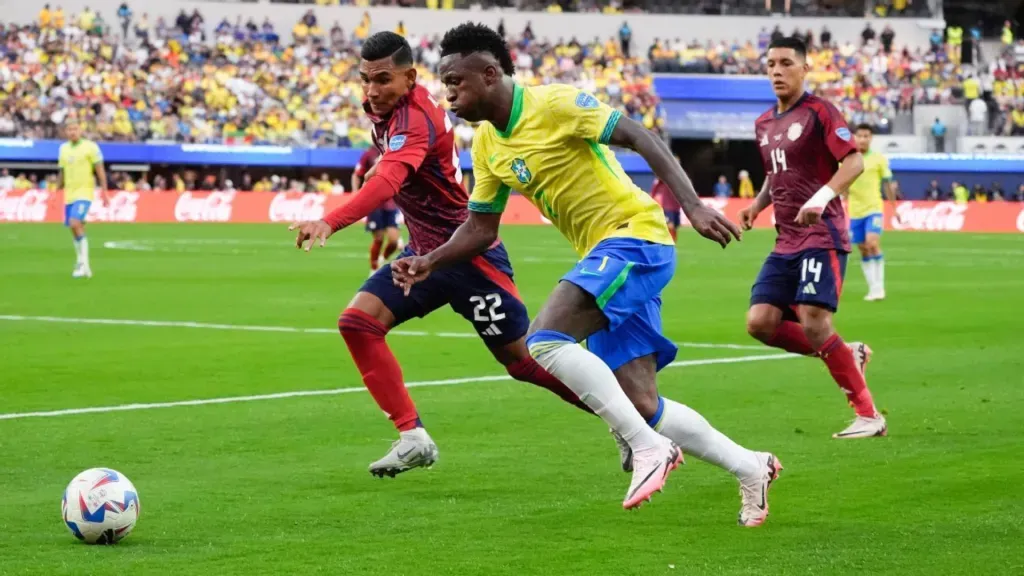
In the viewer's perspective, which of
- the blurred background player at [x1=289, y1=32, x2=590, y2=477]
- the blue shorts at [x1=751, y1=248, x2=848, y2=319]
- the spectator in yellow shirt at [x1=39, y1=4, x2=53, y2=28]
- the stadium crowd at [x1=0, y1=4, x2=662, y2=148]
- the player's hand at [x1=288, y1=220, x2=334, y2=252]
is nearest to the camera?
the player's hand at [x1=288, y1=220, x2=334, y2=252]

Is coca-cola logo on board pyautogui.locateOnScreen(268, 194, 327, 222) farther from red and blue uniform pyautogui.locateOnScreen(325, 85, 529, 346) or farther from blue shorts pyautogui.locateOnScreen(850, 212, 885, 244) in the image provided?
red and blue uniform pyautogui.locateOnScreen(325, 85, 529, 346)

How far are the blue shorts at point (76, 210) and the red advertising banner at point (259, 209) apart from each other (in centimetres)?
2006

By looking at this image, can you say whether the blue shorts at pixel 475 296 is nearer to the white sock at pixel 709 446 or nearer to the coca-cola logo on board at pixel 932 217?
the white sock at pixel 709 446

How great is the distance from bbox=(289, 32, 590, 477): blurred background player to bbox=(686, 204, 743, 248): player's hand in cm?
200

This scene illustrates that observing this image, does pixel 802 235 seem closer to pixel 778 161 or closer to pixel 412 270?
pixel 778 161

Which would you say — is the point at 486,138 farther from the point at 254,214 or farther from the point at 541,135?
the point at 254,214

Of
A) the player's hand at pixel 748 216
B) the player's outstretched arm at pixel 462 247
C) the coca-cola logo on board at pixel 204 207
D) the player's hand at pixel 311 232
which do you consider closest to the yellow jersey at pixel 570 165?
the player's outstretched arm at pixel 462 247

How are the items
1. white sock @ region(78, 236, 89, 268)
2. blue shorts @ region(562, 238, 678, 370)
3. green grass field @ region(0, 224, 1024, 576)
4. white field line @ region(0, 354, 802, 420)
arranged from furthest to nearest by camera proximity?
1. white sock @ region(78, 236, 89, 268)
2. white field line @ region(0, 354, 802, 420)
3. blue shorts @ region(562, 238, 678, 370)
4. green grass field @ region(0, 224, 1024, 576)

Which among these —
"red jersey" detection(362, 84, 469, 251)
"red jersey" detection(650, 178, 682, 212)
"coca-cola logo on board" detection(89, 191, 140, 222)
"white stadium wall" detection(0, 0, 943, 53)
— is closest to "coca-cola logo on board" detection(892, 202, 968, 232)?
"red jersey" detection(650, 178, 682, 212)

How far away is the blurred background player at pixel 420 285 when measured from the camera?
8117mm

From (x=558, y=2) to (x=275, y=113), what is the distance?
16.6 metres

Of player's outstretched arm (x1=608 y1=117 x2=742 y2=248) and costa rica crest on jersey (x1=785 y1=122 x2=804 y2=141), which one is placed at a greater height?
player's outstretched arm (x1=608 y1=117 x2=742 y2=248)

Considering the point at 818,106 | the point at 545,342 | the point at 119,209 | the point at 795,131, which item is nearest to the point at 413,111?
the point at 545,342

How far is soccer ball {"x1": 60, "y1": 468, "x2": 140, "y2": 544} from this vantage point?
6277 millimetres
